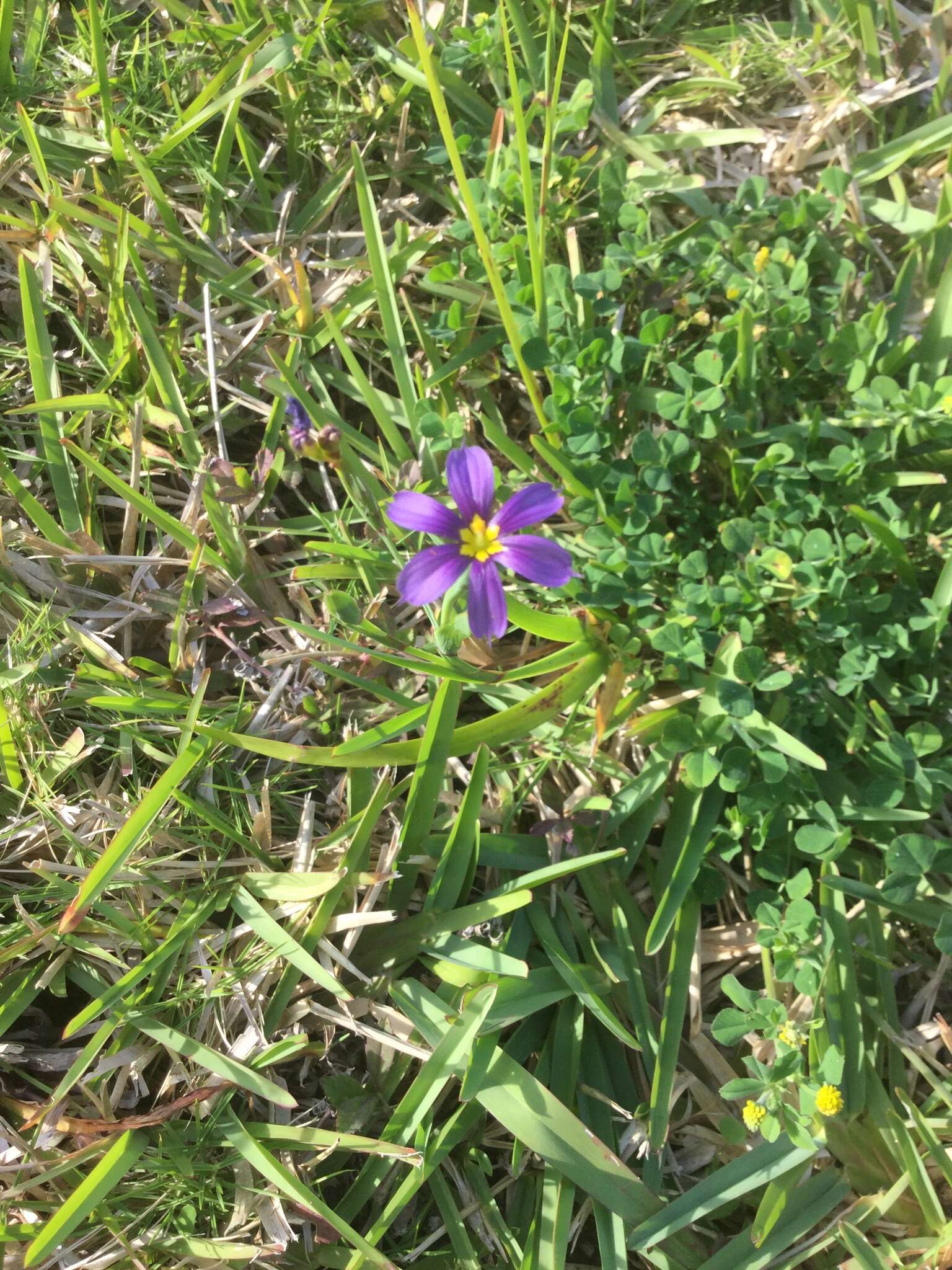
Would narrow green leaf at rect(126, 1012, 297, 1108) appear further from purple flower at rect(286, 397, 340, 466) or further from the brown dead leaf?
purple flower at rect(286, 397, 340, 466)

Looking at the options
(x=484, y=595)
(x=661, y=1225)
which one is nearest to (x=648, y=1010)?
(x=661, y=1225)

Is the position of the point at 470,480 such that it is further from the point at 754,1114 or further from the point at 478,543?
the point at 754,1114

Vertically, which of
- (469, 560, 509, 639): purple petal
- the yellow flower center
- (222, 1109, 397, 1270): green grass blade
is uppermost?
the yellow flower center

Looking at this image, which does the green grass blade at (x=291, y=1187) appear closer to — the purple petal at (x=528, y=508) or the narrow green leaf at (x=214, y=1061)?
the narrow green leaf at (x=214, y=1061)

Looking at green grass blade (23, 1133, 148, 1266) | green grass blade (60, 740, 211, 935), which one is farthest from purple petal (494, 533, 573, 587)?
green grass blade (23, 1133, 148, 1266)

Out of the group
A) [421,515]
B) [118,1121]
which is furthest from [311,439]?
[118,1121]
